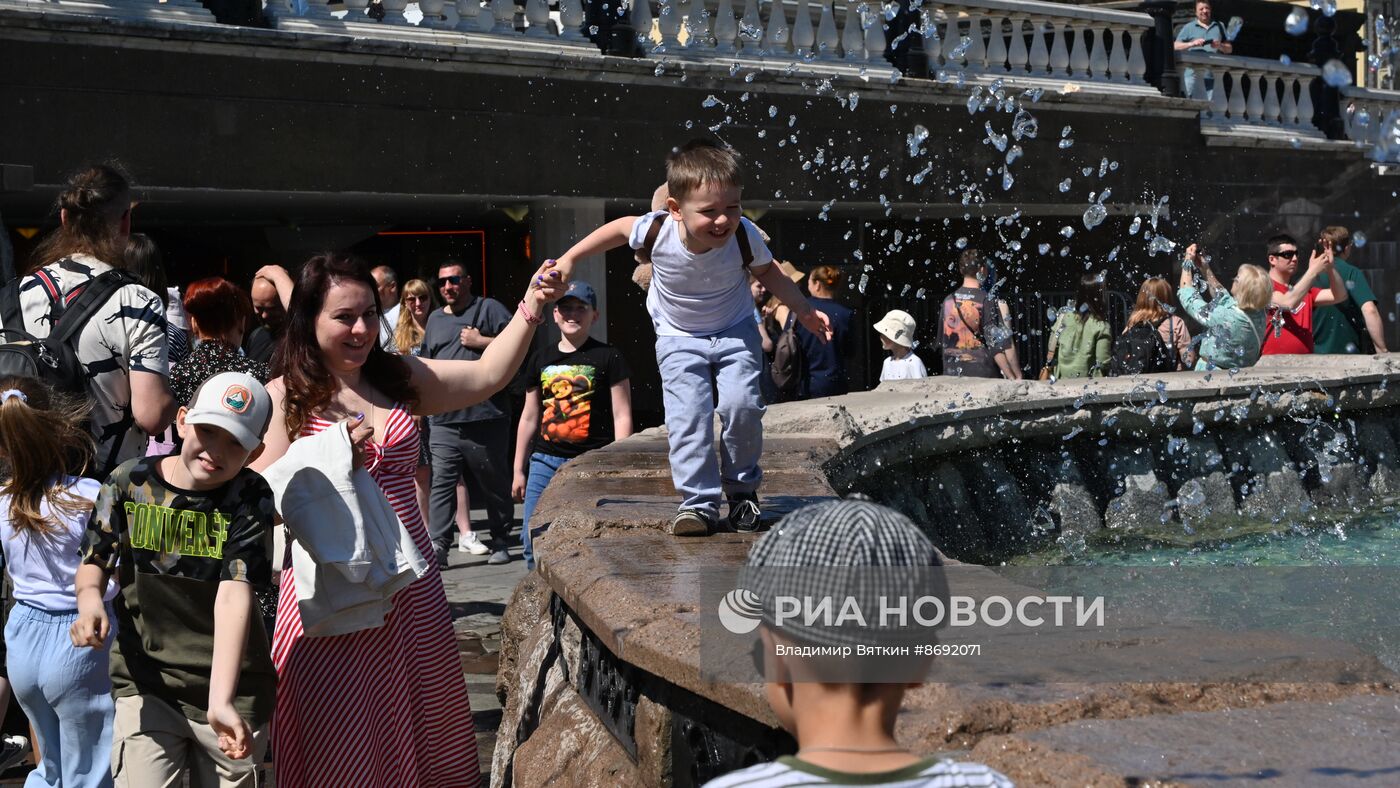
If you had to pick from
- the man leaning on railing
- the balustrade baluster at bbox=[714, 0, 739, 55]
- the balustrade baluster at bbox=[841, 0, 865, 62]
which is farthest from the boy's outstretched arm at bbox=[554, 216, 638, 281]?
the man leaning on railing

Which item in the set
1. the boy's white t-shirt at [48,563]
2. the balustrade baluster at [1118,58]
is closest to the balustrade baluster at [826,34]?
the balustrade baluster at [1118,58]

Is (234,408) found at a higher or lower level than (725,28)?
lower

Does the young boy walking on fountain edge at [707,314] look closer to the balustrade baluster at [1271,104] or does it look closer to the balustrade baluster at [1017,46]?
the balustrade baluster at [1017,46]

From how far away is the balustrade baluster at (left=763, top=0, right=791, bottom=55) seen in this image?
13.3m

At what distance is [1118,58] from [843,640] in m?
15.0

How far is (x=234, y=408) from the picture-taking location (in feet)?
11.8

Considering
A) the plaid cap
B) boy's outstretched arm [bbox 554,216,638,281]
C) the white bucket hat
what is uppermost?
boy's outstretched arm [bbox 554,216,638,281]

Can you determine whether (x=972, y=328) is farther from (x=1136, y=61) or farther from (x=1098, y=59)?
(x=1136, y=61)

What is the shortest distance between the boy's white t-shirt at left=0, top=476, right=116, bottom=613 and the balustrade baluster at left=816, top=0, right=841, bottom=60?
10.3 metres

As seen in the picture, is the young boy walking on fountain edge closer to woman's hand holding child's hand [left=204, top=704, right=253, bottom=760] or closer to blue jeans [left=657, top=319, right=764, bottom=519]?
blue jeans [left=657, top=319, right=764, bottom=519]

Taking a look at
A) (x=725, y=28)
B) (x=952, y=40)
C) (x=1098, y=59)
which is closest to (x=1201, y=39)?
(x=1098, y=59)

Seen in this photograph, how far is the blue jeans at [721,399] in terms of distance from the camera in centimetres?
505

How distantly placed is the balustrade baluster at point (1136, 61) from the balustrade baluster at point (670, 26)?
546 centimetres

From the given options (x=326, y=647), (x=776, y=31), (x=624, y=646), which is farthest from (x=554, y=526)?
(x=776, y=31)
